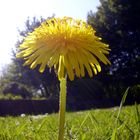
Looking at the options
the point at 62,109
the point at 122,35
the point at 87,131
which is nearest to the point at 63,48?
the point at 62,109

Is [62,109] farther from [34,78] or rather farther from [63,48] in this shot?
[34,78]

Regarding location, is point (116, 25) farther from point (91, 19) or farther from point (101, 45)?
point (101, 45)

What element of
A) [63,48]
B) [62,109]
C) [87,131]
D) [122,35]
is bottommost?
[87,131]

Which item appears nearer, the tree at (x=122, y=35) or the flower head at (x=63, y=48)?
the flower head at (x=63, y=48)

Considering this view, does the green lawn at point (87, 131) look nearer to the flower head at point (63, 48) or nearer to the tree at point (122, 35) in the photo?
the flower head at point (63, 48)

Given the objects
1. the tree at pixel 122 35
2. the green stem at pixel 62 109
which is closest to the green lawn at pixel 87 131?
the green stem at pixel 62 109

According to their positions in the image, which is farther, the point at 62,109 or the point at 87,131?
the point at 87,131

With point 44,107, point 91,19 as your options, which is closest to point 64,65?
point 44,107
